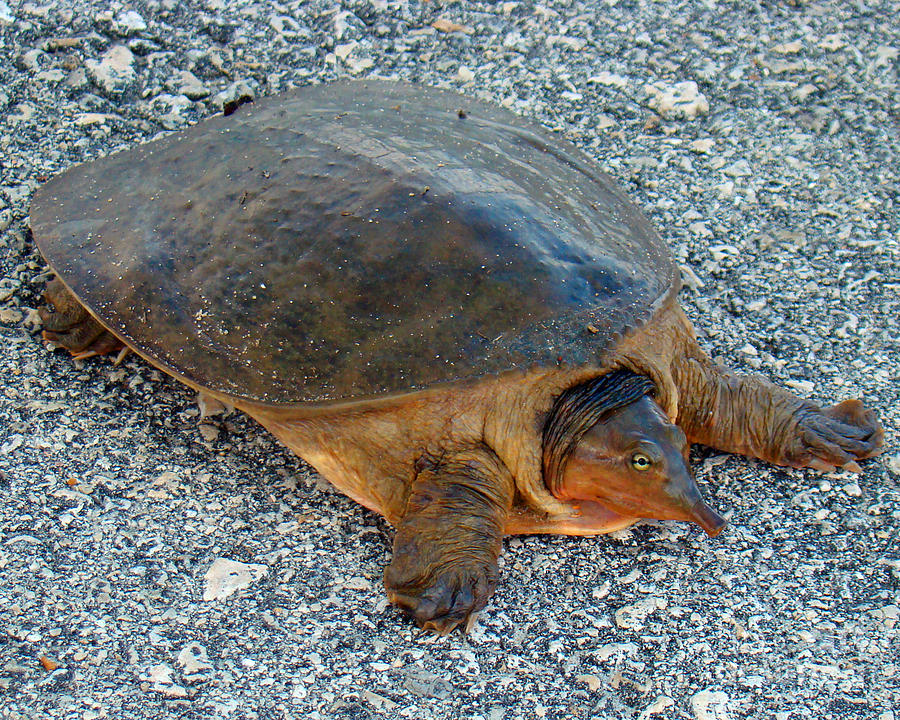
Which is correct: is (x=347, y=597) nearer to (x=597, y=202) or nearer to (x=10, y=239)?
(x=597, y=202)

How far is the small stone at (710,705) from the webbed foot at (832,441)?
890 mm

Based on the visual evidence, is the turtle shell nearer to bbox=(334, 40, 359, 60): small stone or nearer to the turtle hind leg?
Answer: the turtle hind leg

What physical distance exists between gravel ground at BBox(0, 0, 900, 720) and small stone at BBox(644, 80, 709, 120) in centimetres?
2

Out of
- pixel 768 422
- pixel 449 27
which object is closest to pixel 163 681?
pixel 768 422

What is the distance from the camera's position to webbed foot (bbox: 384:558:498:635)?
7.29 ft

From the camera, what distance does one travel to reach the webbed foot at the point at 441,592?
7.29 feet

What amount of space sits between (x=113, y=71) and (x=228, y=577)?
8.64ft

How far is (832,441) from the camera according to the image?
2.73 m

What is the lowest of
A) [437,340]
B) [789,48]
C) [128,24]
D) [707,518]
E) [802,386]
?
[802,386]

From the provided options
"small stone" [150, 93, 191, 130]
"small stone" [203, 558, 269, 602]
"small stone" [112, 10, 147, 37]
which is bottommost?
"small stone" [203, 558, 269, 602]

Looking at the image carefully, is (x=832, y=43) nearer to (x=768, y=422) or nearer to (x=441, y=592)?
(x=768, y=422)

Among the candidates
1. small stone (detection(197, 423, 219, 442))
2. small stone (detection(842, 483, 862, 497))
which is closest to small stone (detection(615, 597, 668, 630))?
small stone (detection(842, 483, 862, 497))

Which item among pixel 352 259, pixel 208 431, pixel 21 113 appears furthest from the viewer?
pixel 21 113

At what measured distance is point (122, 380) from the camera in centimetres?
296
